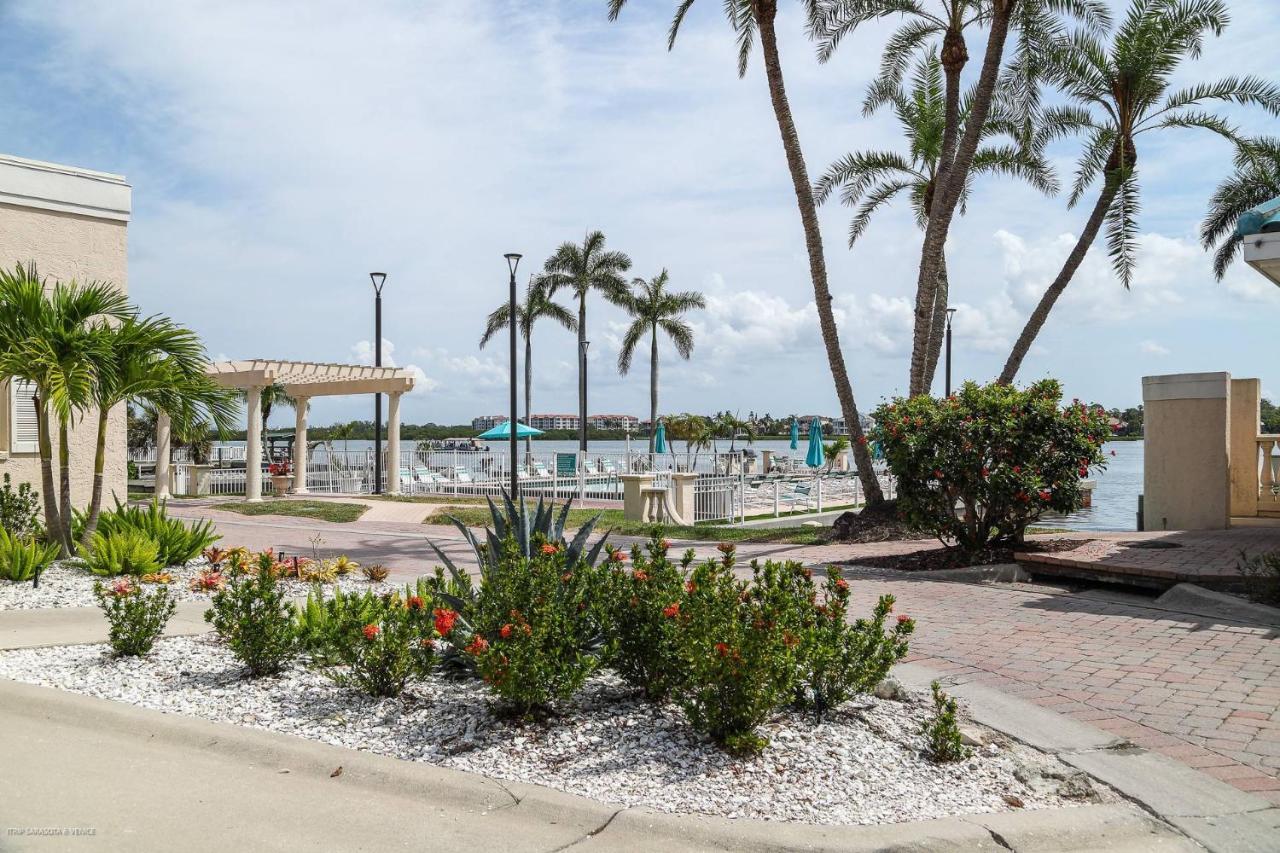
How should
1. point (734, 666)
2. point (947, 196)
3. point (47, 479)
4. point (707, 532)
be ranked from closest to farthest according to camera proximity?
point (734, 666)
point (47, 479)
point (947, 196)
point (707, 532)

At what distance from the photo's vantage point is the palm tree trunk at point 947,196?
15219 millimetres

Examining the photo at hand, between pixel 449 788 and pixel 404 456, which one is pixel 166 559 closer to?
pixel 449 788

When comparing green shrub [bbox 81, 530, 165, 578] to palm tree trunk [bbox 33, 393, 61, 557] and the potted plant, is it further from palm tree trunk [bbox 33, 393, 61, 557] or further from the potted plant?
the potted plant

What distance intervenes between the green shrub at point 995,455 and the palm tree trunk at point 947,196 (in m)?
4.20

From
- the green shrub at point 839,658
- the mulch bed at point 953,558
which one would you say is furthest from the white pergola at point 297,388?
the green shrub at point 839,658

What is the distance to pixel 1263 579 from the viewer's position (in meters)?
8.52

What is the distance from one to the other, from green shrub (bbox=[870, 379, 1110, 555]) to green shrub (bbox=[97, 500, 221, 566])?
25.7ft

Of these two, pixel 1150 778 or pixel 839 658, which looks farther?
pixel 839 658

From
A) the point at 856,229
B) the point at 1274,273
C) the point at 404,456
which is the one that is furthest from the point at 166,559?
the point at 404,456

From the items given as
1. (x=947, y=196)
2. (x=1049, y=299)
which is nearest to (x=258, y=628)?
(x=947, y=196)

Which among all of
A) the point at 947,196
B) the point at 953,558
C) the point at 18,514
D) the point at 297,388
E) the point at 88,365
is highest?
the point at 947,196

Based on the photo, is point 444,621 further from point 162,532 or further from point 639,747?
point 162,532

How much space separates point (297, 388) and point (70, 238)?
49.5ft

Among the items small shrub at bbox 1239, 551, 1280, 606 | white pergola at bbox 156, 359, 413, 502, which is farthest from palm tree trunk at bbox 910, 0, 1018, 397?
white pergola at bbox 156, 359, 413, 502
